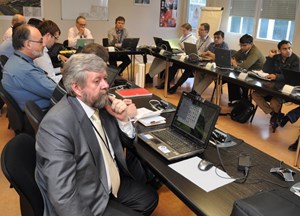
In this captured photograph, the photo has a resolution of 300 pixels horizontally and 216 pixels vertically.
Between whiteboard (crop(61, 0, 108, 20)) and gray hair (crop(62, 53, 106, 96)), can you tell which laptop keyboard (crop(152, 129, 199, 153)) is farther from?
whiteboard (crop(61, 0, 108, 20))

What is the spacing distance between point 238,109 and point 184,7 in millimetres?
4899

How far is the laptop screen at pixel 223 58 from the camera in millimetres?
4051

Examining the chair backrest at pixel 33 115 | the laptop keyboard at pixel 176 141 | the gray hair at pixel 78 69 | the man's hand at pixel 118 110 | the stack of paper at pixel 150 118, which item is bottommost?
the laptop keyboard at pixel 176 141

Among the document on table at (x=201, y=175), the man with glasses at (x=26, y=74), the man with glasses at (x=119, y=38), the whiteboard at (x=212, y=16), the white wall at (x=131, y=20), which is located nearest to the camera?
the document on table at (x=201, y=175)

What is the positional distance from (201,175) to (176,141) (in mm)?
322

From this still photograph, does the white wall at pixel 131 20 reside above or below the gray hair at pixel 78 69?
above

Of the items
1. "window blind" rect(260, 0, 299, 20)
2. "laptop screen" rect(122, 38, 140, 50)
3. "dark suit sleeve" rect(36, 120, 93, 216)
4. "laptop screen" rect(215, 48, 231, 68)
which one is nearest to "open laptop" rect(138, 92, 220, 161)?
"dark suit sleeve" rect(36, 120, 93, 216)

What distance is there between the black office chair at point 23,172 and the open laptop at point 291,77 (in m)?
2.78

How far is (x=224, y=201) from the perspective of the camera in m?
1.15

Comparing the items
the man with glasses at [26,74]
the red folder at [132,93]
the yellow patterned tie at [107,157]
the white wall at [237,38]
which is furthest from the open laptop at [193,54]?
the yellow patterned tie at [107,157]

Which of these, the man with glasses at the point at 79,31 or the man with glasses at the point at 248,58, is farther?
→ the man with glasses at the point at 79,31

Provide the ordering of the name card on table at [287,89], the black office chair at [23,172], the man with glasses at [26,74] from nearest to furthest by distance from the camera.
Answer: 1. the black office chair at [23,172]
2. the man with glasses at [26,74]
3. the name card on table at [287,89]

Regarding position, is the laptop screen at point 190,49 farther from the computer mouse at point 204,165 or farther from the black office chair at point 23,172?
the black office chair at point 23,172

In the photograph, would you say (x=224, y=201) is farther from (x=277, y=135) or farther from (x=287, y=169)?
(x=277, y=135)
